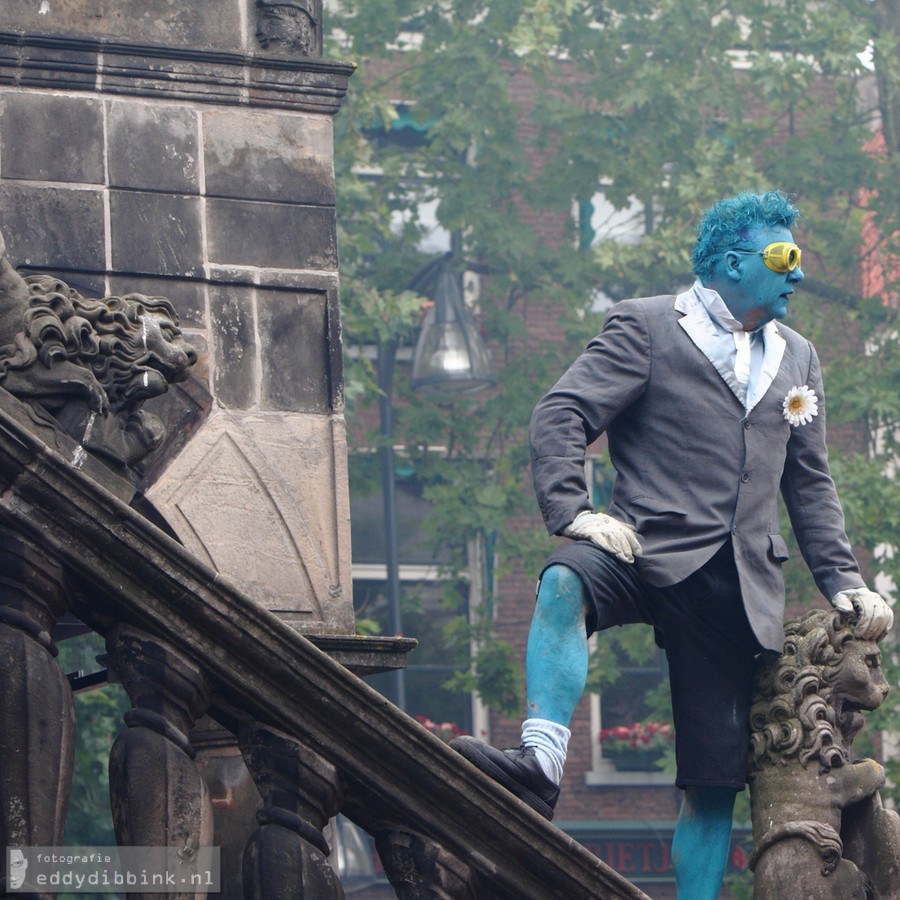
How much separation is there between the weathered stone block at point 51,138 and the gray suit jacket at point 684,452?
7.71 feet

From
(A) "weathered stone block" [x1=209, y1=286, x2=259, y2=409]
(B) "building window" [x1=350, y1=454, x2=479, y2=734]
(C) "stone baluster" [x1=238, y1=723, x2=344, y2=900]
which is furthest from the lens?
(B) "building window" [x1=350, y1=454, x2=479, y2=734]

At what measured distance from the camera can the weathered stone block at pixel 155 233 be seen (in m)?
7.78

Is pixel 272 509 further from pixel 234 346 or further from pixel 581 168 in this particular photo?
pixel 581 168

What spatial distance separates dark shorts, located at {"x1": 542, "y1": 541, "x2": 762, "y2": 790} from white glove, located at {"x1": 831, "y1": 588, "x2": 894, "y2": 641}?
270 millimetres

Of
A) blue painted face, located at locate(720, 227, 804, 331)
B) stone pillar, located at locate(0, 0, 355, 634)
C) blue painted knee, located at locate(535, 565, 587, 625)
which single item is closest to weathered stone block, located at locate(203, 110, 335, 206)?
stone pillar, located at locate(0, 0, 355, 634)

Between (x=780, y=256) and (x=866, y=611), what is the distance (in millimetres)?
1012

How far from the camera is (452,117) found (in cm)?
1992

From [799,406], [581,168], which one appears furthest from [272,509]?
[581,168]

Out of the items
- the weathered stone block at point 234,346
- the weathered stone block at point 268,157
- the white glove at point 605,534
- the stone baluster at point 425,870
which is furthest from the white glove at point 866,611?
the weathered stone block at point 268,157

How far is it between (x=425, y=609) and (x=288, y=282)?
1424 centimetres

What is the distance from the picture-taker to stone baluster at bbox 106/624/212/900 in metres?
4.91

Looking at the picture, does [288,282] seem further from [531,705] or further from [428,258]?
[428,258]

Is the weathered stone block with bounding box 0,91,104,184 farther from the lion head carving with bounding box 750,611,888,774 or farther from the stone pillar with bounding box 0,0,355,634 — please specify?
the lion head carving with bounding box 750,611,888,774

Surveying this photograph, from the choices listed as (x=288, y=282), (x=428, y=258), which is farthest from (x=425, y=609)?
(x=288, y=282)
